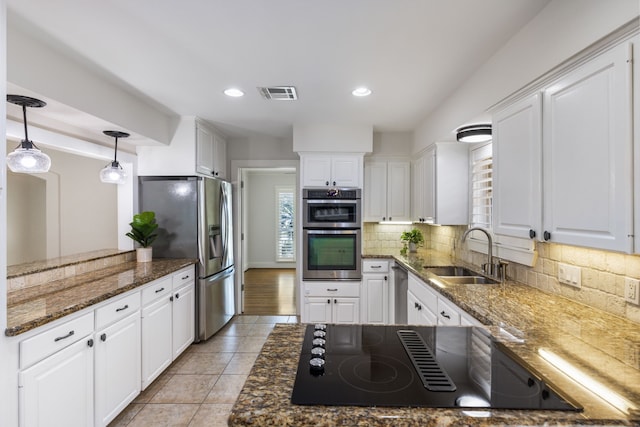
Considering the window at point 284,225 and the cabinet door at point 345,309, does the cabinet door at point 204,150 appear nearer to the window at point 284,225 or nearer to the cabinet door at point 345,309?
the cabinet door at point 345,309

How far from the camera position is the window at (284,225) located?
7969 mm

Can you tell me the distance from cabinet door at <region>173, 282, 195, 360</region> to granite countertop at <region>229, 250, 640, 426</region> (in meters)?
2.04

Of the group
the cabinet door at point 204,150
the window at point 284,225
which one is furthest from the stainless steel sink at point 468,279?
the window at point 284,225

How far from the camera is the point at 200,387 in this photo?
270cm

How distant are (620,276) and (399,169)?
286cm

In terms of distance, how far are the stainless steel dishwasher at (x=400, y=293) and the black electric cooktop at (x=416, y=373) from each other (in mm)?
2031

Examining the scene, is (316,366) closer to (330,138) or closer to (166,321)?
(166,321)

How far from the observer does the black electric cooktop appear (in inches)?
33.5

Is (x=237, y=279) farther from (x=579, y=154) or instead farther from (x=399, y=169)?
(x=579, y=154)

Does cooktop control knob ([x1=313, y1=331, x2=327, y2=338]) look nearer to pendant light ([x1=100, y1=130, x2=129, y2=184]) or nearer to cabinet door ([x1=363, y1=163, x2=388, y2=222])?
pendant light ([x1=100, y1=130, x2=129, y2=184])

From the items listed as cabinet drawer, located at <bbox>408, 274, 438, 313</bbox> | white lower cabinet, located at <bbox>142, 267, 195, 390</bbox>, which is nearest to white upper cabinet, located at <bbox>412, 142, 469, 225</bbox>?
cabinet drawer, located at <bbox>408, 274, 438, 313</bbox>

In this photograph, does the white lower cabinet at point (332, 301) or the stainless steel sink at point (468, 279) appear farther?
the white lower cabinet at point (332, 301)

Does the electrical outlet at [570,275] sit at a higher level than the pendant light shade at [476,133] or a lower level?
lower

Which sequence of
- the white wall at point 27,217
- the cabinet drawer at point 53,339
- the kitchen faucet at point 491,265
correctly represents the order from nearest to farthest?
the cabinet drawer at point 53,339 → the kitchen faucet at point 491,265 → the white wall at point 27,217
